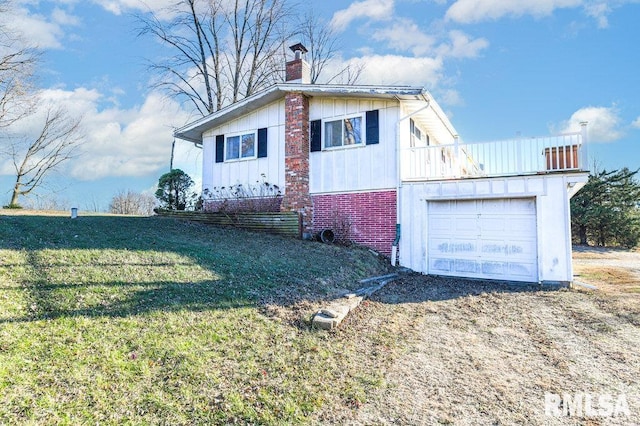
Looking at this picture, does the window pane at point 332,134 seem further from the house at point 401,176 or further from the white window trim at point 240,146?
the white window trim at point 240,146

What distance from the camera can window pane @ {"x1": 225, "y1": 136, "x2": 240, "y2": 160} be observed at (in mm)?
12656

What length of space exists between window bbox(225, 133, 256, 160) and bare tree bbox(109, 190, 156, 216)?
52.3 feet

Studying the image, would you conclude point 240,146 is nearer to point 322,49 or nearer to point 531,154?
point 531,154

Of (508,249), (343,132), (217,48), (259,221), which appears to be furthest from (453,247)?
(217,48)

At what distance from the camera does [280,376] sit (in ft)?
10.5

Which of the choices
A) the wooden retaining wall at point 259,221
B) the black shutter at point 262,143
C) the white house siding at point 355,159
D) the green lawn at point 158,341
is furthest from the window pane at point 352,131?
the green lawn at point 158,341

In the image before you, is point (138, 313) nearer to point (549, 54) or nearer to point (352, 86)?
point (352, 86)

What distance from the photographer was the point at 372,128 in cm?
1023

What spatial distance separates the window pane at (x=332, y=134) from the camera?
10844 mm

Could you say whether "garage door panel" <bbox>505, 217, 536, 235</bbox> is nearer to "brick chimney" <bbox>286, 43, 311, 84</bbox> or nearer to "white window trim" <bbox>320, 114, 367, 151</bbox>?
"white window trim" <bbox>320, 114, 367, 151</bbox>

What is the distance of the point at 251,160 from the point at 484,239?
7.65m

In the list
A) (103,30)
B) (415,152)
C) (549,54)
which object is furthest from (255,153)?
(549,54)

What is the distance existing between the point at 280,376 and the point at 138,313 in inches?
69.2

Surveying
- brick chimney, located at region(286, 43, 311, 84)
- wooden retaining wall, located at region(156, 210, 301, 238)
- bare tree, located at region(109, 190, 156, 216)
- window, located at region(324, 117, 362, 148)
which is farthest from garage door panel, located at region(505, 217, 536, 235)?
bare tree, located at region(109, 190, 156, 216)
